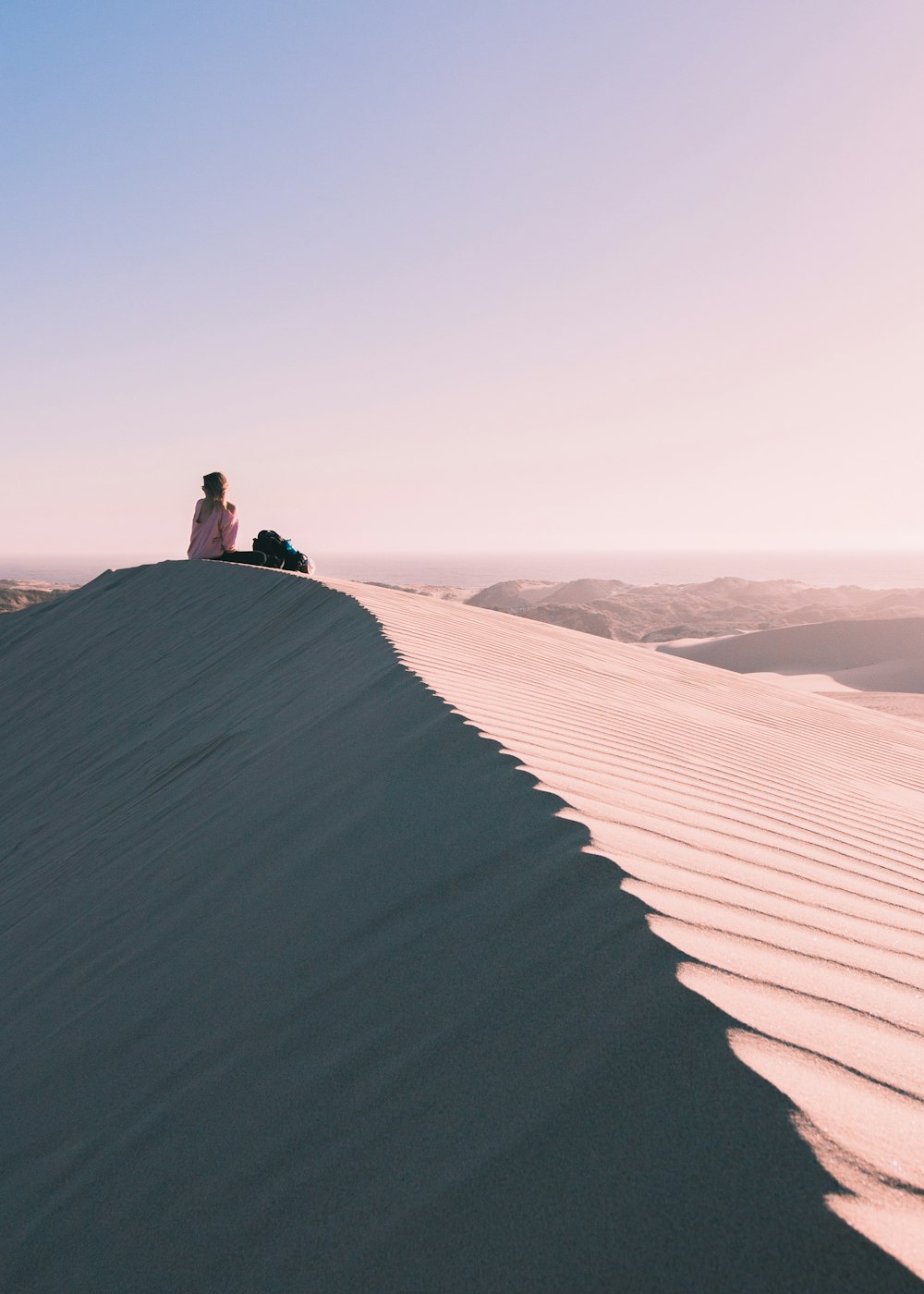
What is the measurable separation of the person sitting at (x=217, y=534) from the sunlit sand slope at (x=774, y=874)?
200 inches

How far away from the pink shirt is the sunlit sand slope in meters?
5.44

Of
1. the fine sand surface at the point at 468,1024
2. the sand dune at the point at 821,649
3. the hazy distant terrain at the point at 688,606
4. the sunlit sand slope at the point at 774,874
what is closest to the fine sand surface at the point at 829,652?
the sand dune at the point at 821,649

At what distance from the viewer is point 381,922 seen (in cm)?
198

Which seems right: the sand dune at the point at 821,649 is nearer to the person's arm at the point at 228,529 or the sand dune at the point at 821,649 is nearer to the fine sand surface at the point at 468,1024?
the person's arm at the point at 228,529

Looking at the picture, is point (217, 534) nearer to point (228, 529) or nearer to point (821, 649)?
point (228, 529)

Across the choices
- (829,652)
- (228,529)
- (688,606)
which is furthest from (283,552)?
(688,606)

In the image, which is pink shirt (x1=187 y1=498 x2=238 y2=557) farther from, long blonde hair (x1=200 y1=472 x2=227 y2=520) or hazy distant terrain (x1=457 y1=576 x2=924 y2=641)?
hazy distant terrain (x1=457 y1=576 x2=924 y2=641)

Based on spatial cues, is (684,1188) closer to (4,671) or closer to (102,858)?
(102,858)

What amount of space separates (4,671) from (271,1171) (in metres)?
10.0

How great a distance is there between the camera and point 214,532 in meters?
10.6

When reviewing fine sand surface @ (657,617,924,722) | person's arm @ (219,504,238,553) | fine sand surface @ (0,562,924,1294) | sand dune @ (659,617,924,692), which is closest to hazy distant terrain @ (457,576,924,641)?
sand dune @ (659,617,924,692)

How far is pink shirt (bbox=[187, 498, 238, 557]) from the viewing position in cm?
1052

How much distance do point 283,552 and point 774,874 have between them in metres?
8.62

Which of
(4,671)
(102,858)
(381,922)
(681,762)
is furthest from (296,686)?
(4,671)
